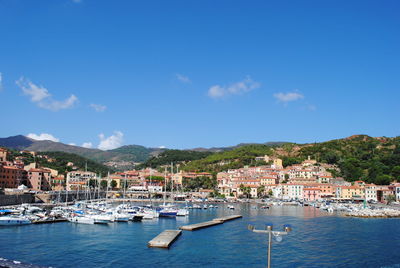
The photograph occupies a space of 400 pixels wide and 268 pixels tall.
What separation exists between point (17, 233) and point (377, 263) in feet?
99.4

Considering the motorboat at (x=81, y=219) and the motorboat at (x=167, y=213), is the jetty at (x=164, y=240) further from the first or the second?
the motorboat at (x=167, y=213)

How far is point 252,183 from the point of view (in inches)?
4414

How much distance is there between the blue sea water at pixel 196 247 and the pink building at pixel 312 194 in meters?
57.2

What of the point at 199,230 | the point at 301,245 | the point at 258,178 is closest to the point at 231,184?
the point at 258,178

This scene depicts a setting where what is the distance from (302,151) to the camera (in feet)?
490

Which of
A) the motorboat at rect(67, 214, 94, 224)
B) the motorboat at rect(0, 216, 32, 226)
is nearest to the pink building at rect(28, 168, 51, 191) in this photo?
the motorboat at rect(67, 214, 94, 224)

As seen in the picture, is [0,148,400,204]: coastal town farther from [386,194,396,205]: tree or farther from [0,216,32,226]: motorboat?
[0,216,32,226]: motorboat

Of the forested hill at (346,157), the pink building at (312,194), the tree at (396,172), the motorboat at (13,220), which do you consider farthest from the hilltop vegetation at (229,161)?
the motorboat at (13,220)

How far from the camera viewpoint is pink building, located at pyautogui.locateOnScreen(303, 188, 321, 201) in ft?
318

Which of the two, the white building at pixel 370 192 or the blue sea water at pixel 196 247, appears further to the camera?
the white building at pixel 370 192

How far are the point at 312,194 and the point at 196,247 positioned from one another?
75.5m

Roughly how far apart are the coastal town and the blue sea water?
41.6 m

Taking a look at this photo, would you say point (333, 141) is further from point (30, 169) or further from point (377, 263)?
point (377, 263)

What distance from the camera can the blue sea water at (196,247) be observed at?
949 inches
